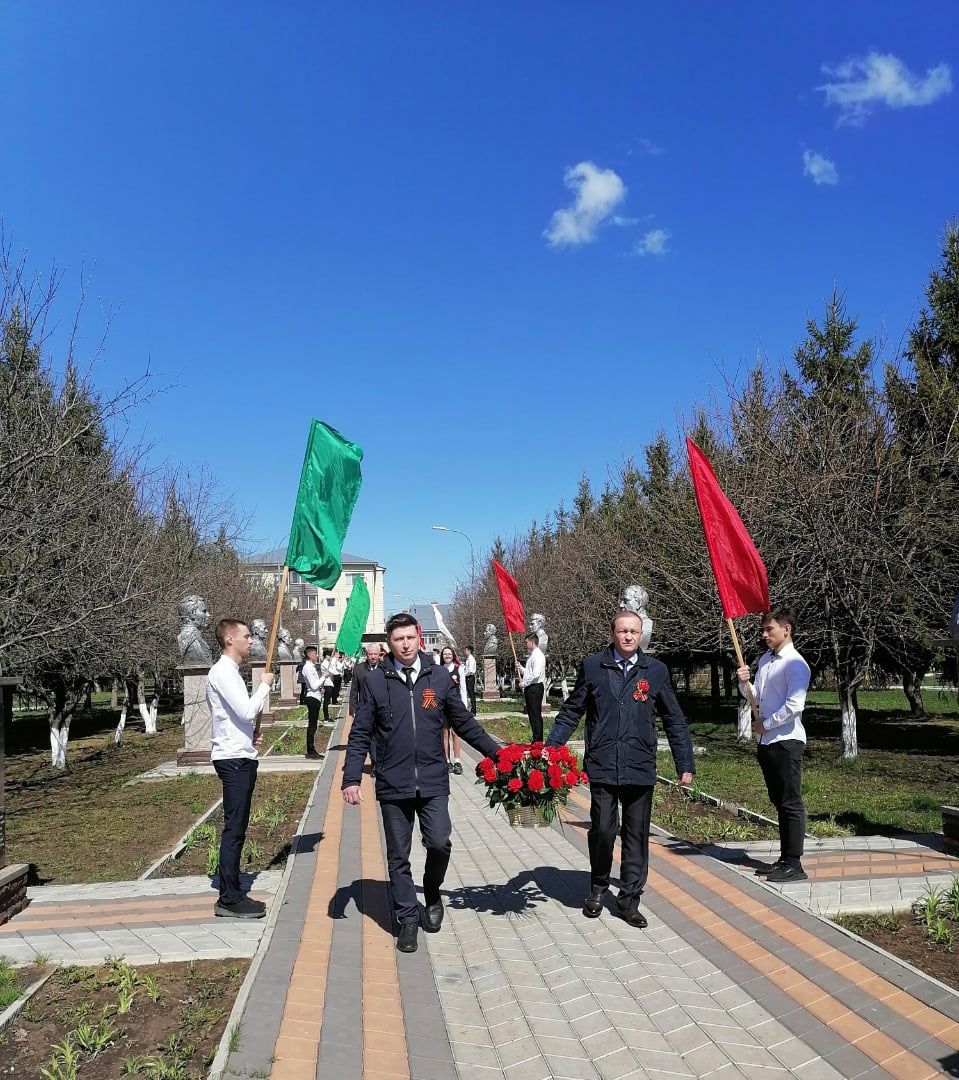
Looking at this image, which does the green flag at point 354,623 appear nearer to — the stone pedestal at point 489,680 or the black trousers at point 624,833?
the stone pedestal at point 489,680

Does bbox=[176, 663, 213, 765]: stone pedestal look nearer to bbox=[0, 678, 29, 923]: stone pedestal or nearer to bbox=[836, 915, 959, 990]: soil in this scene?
bbox=[0, 678, 29, 923]: stone pedestal

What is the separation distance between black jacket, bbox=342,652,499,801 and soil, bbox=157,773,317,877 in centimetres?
275

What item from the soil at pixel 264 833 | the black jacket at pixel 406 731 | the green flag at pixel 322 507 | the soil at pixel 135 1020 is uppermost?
the green flag at pixel 322 507

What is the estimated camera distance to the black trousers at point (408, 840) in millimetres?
5207

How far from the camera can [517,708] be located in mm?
28094

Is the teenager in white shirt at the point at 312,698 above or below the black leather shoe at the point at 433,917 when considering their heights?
above

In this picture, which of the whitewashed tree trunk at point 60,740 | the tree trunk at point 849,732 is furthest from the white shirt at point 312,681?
the tree trunk at point 849,732

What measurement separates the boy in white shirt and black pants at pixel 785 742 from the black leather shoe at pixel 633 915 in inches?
49.6

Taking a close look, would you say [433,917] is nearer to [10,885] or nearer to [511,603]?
[10,885]

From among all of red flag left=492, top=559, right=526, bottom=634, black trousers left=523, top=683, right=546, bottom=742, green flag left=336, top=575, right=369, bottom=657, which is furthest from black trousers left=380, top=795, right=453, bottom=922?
green flag left=336, top=575, right=369, bottom=657

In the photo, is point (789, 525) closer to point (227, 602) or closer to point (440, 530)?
point (227, 602)

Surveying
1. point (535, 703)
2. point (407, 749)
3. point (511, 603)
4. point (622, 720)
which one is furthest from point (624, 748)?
point (511, 603)

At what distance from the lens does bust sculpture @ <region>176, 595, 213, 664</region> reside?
639 inches

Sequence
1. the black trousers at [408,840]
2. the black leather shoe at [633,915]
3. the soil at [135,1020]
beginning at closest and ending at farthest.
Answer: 1. the soil at [135,1020]
2. the black trousers at [408,840]
3. the black leather shoe at [633,915]
